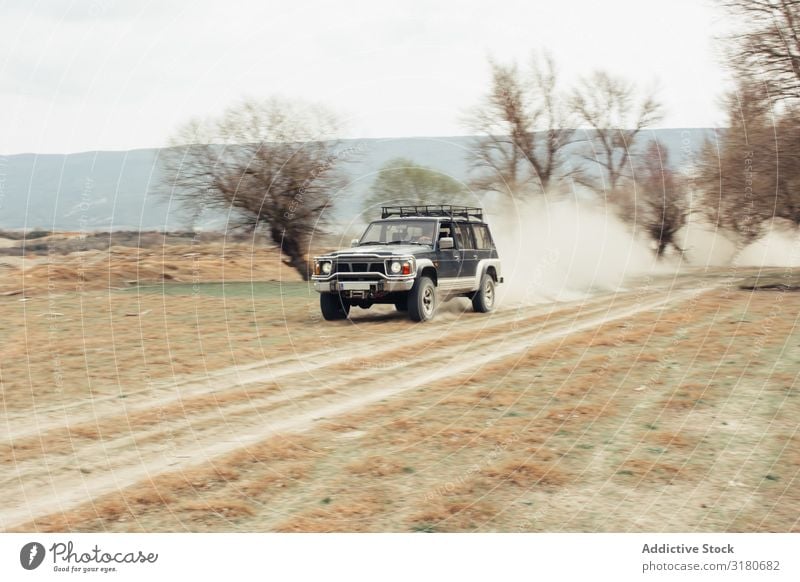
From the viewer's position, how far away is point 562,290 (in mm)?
25500

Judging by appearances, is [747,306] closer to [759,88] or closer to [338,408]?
[759,88]

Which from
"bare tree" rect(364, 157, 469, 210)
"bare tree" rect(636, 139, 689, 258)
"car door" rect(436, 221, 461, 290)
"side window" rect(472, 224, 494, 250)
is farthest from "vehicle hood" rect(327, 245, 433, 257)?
"bare tree" rect(636, 139, 689, 258)

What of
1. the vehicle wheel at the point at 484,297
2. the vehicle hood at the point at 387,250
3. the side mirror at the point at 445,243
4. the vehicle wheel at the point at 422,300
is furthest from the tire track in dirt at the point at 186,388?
the vehicle wheel at the point at 484,297

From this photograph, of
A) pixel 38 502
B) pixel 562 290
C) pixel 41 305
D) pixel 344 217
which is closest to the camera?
pixel 38 502

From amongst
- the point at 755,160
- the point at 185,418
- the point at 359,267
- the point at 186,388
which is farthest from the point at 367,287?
the point at 755,160

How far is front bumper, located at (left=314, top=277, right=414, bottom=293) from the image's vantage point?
1656 cm

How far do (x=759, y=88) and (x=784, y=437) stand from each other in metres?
17.6

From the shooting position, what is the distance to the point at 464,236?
63.1 ft

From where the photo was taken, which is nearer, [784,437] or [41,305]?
[784,437]

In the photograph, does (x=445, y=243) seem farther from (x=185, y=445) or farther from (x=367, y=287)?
(x=185, y=445)

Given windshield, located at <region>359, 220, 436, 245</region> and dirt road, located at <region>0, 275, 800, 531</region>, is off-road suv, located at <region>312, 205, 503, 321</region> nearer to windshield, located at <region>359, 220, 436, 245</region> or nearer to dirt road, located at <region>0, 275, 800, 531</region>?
windshield, located at <region>359, 220, 436, 245</region>

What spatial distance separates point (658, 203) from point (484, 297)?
840 inches

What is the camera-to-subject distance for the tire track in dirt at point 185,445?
23.4ft

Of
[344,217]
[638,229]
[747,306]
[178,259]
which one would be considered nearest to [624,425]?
[747,306]
